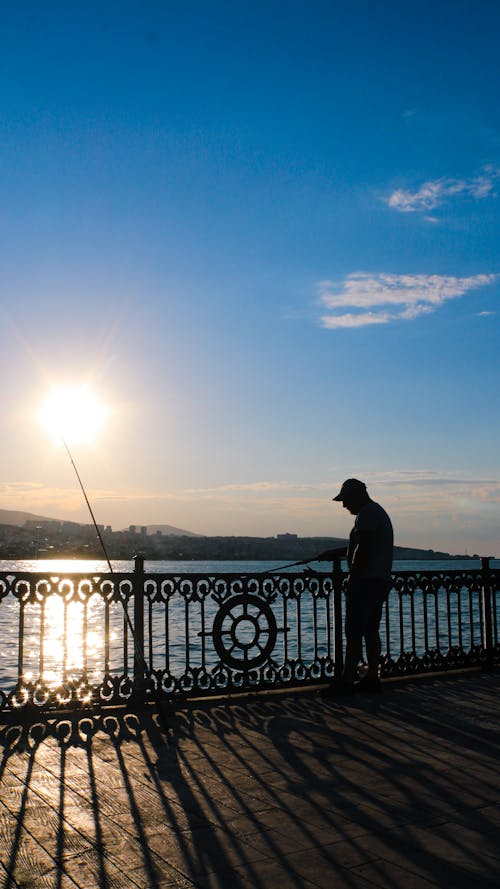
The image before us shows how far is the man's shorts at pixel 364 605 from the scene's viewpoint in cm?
813

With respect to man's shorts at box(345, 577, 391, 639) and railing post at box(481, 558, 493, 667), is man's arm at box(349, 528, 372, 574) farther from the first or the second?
railing post at box(481, 558, 493, 667)

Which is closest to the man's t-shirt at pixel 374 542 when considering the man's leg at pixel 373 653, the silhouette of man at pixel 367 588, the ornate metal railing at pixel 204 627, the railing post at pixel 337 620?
the silhouette of man at pixel 367 588

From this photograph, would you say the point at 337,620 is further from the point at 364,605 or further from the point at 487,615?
the point at 487,615

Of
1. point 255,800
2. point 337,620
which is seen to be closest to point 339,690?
point 337,620

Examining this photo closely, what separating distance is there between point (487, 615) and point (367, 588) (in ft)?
9.34

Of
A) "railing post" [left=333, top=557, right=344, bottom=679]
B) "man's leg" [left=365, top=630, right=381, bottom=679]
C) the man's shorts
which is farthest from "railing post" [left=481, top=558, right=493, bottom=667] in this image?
the man's shorts

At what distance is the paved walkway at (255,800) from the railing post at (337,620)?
146 cm

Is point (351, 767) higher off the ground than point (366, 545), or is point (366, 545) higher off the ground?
point (366, 545)

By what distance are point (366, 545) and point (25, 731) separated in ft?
12.4

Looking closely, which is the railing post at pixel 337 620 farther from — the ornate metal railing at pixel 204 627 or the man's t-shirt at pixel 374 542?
the man's t-shirt at pixel 374 542

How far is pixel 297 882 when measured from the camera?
3340mm

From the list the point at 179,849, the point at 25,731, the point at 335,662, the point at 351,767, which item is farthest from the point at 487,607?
the point at 179,849

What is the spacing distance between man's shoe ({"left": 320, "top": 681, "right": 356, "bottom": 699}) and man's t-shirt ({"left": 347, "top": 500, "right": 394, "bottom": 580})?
1140 mm

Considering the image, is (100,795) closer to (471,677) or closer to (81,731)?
(81,731)
